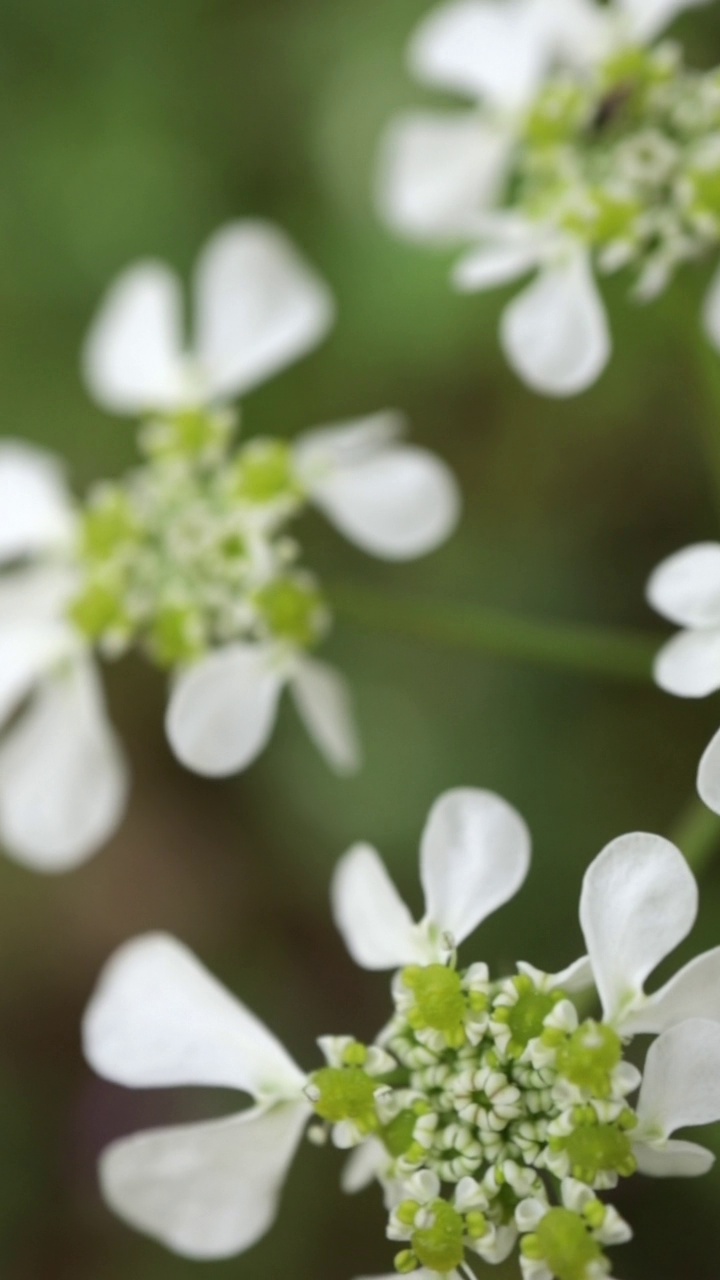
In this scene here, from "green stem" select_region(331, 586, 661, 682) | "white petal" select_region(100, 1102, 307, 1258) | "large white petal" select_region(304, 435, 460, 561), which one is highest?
"large white petal" select_region(304, 435, 460, 561)

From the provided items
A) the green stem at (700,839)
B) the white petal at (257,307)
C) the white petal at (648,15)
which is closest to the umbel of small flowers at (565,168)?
the white petal at (648,15)

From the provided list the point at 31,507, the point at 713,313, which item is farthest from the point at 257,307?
the point at 713,313

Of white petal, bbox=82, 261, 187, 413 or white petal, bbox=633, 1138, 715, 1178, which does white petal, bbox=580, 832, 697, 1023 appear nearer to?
white petal, bbox=633, 1138, 715, 1178

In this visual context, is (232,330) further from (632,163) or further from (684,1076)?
(684,1076)

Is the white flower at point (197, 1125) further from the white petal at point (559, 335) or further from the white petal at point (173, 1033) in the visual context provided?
the white petal at point (559, 335)

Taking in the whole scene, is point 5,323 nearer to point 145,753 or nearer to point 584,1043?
point 145,753

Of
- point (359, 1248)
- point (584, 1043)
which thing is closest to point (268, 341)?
point (584, 1043)

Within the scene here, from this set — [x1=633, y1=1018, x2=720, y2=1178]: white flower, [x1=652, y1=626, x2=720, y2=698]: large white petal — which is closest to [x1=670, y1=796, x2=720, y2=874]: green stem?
[x1=652, y1=626, x2=720, y2=698]: large white petal
